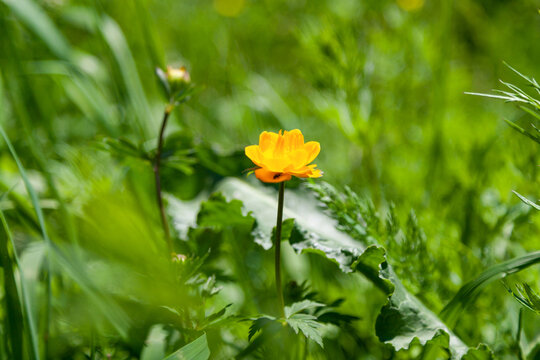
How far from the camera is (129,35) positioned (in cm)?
229

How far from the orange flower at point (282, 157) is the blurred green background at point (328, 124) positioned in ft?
0.89

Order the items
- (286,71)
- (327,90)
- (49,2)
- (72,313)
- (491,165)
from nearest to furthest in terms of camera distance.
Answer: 1. (72,313)
2. (491,165)
3. (327,90)
4. (49,2)
5. (286,71)

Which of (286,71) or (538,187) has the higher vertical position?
(538,187)

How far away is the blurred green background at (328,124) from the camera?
105 cm

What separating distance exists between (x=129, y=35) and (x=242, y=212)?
160 cm

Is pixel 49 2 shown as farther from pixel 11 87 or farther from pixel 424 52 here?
pixel 424 52

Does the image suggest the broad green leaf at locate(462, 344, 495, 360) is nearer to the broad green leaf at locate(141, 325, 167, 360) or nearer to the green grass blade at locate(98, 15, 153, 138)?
the broad green leaf at locate(141, 325, 167, 360)

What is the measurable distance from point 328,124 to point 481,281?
105 centimetres

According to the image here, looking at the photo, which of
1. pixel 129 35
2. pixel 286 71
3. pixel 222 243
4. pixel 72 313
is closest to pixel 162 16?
pixel 129 35

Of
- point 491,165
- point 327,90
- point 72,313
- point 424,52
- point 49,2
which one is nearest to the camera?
point 72,313

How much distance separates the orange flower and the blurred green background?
0.27 metres

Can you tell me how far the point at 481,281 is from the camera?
0.75 meters

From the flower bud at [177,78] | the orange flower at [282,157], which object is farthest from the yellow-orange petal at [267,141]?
the flower bud at [177,78]

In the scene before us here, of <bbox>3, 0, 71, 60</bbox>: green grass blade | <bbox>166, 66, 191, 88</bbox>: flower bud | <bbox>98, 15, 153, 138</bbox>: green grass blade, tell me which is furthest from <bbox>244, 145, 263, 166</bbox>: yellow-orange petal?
<bbox>3, 0, 71, 60</bbox>: green grass blade
